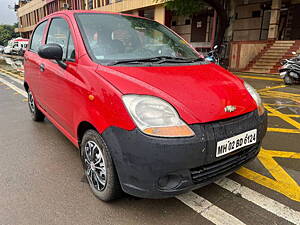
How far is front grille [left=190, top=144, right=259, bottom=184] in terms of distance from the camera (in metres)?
1.87

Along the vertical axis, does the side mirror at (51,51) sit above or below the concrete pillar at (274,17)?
below

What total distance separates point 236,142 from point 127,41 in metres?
1.56

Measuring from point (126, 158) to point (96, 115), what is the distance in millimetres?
477

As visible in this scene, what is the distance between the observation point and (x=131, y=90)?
1837 mm

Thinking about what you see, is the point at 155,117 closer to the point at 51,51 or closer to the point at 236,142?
the point at 236,142

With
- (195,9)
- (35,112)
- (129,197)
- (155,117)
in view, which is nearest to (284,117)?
(129,197)

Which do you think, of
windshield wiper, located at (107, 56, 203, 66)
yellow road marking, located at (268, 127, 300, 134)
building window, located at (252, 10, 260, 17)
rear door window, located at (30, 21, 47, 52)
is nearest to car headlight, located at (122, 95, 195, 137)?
windshield wiper, located at (107, 56, 203, 66)

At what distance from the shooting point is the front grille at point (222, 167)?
1.87 m

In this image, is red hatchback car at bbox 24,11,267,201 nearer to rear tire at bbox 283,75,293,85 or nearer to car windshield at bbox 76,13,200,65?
car windshield at bbox 76,13,200,65

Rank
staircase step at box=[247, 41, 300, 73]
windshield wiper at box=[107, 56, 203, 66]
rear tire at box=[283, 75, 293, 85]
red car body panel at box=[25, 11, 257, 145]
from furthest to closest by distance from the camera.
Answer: staircase step at box=[247, 41, 300, 73] → rear tire at box=[283, 75, 293, 85] → windshield wiper at box=[107, 56, 203, 66] → red car body panel at box=[25, 11, 257, 145]

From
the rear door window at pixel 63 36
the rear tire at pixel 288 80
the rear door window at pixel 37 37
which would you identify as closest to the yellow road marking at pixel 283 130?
the rear door window at pixel 63 36

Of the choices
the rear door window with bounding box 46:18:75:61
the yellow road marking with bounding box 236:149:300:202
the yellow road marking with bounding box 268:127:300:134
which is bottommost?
the yellow road marking with bounding box 236:149:300:202

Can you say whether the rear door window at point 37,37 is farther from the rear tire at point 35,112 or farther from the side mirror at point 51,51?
the side mirror at point 51,51

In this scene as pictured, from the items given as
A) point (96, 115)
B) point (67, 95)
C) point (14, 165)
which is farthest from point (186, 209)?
point (14, 165)
